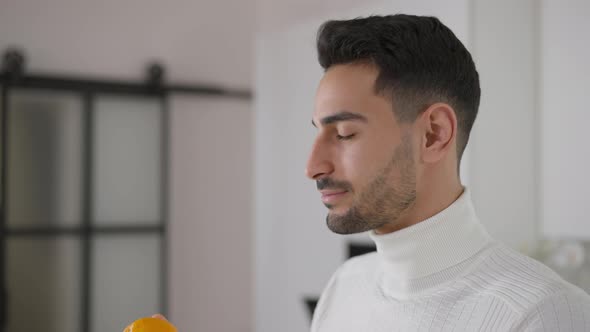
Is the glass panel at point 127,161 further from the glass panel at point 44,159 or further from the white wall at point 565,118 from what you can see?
the white wall at point 565,118

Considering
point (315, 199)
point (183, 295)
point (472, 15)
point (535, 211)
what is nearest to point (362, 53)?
point (472, 15)

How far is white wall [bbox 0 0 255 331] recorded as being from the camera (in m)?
2.93

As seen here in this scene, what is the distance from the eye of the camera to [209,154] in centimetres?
325

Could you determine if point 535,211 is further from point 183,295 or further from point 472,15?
point 183,295

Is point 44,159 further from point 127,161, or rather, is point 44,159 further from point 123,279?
point 123,279

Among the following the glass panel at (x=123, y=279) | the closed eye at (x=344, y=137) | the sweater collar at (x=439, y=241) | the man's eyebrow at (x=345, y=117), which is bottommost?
the glass panel at (x=123, y=279)

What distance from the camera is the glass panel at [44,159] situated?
2.72m

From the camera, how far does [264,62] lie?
11.4 ft

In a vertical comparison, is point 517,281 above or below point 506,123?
below

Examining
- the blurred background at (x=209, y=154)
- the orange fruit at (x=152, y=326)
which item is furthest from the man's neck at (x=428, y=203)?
the blurred background at (x=209, y=154)

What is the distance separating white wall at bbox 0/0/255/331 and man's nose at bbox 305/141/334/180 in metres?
2.15

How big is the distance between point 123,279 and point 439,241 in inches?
88.4

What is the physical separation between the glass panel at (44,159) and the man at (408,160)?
2.06 metres

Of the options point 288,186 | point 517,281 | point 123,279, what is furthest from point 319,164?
point 288,186
